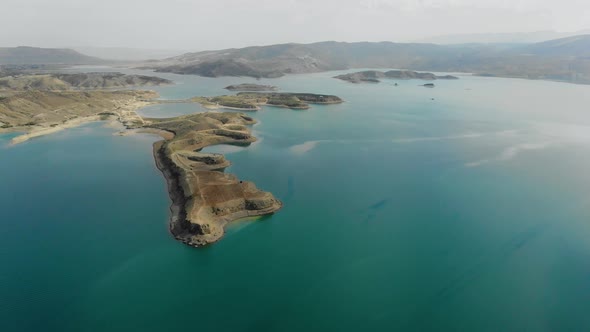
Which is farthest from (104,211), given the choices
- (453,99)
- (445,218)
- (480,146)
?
(453,99)

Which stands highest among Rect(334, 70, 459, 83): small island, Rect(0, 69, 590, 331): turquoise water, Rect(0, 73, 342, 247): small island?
Rect(334, 70, 459, 83): small island

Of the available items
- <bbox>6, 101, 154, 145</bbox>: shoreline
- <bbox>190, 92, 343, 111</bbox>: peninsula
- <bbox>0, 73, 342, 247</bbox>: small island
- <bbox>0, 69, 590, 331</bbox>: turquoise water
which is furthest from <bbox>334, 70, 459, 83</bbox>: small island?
<bbox>0, 69, 590, 331</bbox>: turquoise water

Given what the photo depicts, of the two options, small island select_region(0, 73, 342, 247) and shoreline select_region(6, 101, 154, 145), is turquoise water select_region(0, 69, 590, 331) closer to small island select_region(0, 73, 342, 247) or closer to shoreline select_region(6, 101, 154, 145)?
small island select_region(0, 73, 342, 247)

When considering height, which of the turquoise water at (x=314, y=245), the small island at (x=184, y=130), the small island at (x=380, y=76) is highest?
the small island at (x=380, y=76)

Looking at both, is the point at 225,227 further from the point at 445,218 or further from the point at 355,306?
the point at 445,218

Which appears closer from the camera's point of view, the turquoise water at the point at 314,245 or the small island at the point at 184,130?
the turquoise water at the point at 314,245

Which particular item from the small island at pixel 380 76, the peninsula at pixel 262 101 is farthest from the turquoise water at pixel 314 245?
the small island at pixel 380 76

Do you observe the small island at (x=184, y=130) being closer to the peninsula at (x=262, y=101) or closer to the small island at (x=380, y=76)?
the peninsula at (x=262, y=101)

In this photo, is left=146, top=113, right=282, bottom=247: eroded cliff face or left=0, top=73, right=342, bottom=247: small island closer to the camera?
left=146, top=113, right=282, bottom=247: eroded cliff face
